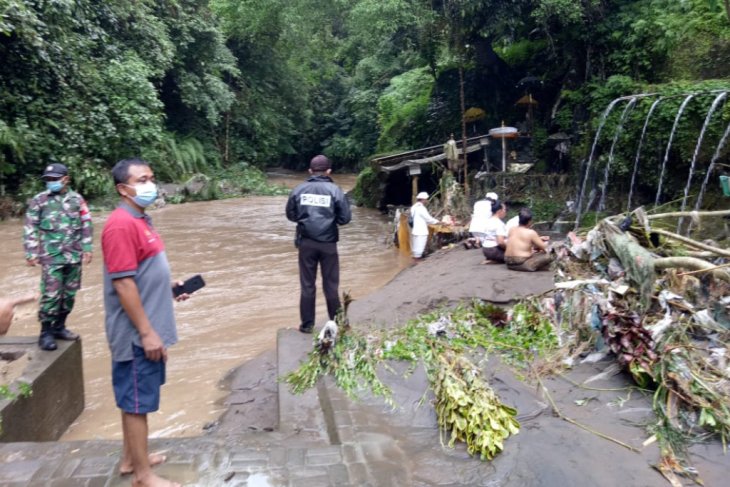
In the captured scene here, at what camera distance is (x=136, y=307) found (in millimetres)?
3285

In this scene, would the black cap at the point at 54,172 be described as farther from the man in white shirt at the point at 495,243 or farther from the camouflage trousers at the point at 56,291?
the man in white shirt at the point at 495,243

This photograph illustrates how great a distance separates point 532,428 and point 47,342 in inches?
152

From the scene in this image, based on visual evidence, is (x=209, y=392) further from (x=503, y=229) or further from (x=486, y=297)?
(x=503, y=229)

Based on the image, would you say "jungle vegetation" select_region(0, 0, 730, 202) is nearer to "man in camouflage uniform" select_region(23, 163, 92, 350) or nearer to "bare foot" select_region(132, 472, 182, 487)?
"man in camouflage uniform" select_region(23, 163, 92, 350)

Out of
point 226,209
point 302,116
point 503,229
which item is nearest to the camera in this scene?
point 503,229

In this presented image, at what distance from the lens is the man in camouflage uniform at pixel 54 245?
535 centimetres

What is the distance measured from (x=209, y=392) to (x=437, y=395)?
263cm

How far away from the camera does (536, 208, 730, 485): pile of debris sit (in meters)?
4.32

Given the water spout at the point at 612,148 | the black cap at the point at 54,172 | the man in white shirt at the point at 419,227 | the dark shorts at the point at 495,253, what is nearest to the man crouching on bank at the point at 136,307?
the black cap at the point at 54,172

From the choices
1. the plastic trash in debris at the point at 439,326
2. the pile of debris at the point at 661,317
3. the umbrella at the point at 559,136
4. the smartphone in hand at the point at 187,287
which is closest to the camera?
the smartphone in hand at the point at 187,287

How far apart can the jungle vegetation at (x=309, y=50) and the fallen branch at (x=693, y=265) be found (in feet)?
18.2

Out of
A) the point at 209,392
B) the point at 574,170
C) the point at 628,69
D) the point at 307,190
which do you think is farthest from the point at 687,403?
the point at 628,69

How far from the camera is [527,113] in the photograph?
20234 mm

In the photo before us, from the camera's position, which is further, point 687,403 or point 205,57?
point 205,57
